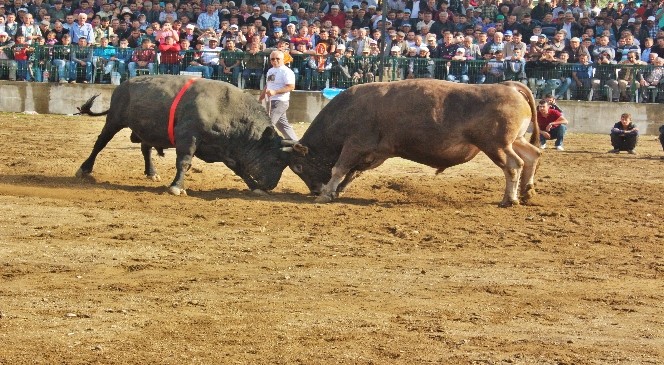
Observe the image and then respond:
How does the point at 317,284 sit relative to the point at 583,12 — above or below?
below

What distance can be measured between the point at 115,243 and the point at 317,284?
250 centimetres

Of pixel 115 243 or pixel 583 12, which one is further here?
pixel 583 12

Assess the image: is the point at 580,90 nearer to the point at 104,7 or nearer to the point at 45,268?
the point at 104,7

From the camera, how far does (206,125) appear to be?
1476cm

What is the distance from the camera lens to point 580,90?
25.3 m

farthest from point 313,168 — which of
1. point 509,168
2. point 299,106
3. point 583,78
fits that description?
point 583,78

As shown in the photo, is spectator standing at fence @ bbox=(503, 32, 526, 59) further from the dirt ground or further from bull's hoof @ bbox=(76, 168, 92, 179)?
bull's hoof @ bbox=(76, 168, 92, 179)

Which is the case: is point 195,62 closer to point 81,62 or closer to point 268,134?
point 81,62

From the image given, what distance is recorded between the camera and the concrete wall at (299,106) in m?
24.9

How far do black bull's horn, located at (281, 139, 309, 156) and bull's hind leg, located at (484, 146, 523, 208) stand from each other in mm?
2327

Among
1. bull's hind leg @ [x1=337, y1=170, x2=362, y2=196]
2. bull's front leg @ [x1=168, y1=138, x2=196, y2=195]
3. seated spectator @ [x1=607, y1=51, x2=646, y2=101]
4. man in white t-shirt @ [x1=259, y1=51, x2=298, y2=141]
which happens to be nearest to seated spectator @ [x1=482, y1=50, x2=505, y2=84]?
seated spectator @ [x1=607, y1=51, x2=646, y2=101]

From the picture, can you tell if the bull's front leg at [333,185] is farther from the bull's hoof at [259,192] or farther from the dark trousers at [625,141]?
the dark trousers at [625,141]

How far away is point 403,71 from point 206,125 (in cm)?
1094

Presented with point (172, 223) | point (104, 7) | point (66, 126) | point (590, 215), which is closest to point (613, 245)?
point (590, 215)
